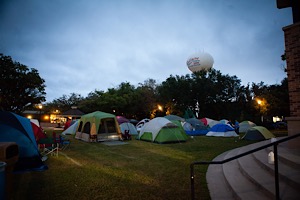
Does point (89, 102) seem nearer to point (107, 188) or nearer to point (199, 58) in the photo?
point (199, 58)

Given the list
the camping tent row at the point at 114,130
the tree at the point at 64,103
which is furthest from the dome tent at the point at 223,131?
the tree at the point at 64,103

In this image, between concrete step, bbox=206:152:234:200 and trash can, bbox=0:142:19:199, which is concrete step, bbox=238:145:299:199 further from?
trash can, bbox=0:142:19:199

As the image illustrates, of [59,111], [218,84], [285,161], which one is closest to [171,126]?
→ [285,161]

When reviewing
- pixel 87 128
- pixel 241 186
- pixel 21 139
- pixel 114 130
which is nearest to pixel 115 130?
pixel 114 130

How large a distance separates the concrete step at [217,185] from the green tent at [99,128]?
9.81 meters

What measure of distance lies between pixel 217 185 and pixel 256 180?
1.06 meters

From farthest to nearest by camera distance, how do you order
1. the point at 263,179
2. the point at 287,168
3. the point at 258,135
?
1. the point at 258,135
2. the point at 287,168
3. the point at 263,179

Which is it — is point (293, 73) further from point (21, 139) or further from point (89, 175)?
point (21, 139)

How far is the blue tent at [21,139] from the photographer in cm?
658

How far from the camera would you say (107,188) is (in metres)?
5.00

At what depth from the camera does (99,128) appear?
49.9ft

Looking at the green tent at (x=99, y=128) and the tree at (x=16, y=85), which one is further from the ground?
the tree at (x=16, y=85)

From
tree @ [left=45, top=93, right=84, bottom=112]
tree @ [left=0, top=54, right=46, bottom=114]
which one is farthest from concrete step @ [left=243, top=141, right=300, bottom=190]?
tree @ [left=45, top=93, right=84, bottom=112]

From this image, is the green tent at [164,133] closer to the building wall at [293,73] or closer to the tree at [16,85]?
the building wall at [293,73]
